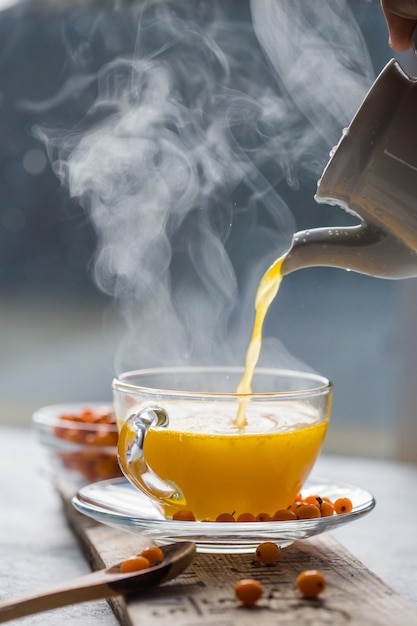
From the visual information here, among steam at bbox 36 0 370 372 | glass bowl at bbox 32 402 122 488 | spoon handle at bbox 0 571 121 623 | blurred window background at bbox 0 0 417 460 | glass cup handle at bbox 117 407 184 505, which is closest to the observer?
spoon handle at bbox 0 571 121 623

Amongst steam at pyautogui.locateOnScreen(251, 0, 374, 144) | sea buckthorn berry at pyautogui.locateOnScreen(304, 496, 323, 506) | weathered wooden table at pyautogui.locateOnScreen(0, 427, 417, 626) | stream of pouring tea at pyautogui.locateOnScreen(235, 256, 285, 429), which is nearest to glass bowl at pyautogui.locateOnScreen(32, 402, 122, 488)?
weathered wooden table at pyautogui.locateOnScreen(0, 427, 417, 626)

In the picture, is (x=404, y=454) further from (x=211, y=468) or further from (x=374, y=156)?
(x=374, y=156)

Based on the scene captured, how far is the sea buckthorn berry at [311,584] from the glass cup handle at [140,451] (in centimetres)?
25

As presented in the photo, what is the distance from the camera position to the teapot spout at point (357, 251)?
1.08 meters

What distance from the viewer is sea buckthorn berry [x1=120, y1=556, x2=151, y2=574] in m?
0.97

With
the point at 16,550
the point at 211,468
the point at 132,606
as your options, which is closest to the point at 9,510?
the point at 16,550

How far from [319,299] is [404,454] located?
54 cm

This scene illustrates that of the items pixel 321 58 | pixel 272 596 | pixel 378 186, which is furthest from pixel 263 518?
pixel 321 58

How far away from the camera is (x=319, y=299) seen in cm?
241

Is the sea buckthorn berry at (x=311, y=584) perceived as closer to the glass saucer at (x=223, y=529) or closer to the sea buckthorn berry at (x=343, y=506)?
the glass saucer at (x=223, y=529)

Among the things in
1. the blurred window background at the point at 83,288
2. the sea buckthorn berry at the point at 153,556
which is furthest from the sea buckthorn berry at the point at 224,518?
the blurred window background at the point at 83,288

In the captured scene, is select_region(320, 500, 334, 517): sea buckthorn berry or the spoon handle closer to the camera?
the spoon handle

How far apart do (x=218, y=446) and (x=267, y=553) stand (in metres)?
0.15

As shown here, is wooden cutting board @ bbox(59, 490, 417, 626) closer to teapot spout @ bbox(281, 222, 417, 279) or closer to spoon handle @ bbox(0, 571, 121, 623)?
spoon handle @ bbox(0, 571, 121, 623)
